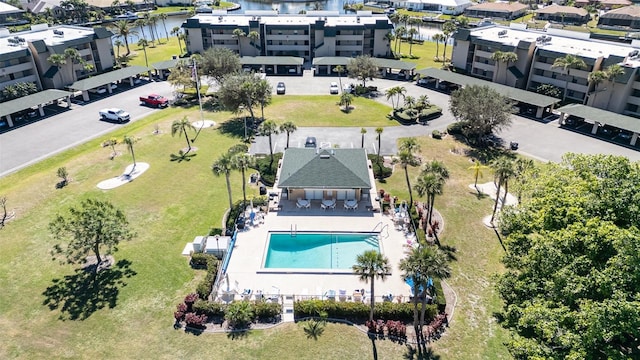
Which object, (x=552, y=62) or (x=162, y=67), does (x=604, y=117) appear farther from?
(x=162, y=67)

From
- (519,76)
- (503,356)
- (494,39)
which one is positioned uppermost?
(494,39)

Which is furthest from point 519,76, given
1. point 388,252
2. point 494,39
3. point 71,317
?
point 71,317

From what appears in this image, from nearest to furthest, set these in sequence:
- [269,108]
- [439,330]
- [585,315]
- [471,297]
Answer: [585,315] < [439,330] < [471,297] < [269,108]

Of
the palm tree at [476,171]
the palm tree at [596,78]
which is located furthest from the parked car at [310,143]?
the palm tree at [596,78]

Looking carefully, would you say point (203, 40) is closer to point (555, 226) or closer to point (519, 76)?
point (519, 76)

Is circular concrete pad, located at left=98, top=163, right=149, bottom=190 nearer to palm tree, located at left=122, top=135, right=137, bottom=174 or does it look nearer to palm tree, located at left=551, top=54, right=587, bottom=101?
palm tree, located at left=122, top=135, right=137, bottom=174

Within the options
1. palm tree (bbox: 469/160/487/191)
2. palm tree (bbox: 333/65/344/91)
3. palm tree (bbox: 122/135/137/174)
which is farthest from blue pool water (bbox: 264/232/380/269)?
palm tree (bbox: 333/65/344/91)

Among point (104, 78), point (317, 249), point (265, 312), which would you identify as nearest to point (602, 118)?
point (317, 249)

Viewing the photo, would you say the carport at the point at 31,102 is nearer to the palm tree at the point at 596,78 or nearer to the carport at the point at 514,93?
the carport at the point at 514,93
